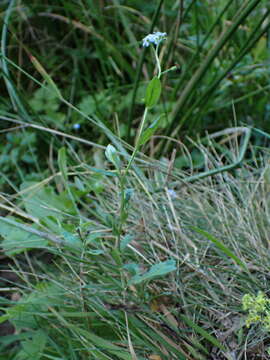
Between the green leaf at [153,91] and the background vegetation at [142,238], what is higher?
the green leaf at [153,91]

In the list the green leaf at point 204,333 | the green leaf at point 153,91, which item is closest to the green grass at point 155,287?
the green leaf at point 204,333

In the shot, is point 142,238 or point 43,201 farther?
point 43,201

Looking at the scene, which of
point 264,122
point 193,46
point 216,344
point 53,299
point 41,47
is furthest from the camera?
point 41,47

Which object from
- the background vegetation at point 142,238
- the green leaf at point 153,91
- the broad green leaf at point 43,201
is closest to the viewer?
the green leaf at point 153,91

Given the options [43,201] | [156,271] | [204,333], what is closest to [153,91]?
[156,271]

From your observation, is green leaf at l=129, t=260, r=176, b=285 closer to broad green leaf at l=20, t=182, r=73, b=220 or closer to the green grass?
the green grass

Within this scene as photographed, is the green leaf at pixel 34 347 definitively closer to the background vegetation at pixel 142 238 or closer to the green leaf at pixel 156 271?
the background vegetation at pixel 142 238

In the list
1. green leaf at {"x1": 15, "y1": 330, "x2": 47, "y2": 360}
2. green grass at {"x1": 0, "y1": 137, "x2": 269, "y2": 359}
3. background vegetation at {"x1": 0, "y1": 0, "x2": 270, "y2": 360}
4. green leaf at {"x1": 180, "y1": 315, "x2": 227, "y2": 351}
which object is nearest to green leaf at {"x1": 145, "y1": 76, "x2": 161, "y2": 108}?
background vegetation at {"x1": 0, "y1": 0, "x2": 270, "y2": 360}

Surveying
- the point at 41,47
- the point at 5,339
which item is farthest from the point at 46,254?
the point at 41,47

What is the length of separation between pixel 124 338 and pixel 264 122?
3.04ft

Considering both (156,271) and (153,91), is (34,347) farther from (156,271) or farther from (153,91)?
(153,91)

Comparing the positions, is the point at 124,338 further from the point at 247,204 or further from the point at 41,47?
the point at 41,47

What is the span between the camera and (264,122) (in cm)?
149

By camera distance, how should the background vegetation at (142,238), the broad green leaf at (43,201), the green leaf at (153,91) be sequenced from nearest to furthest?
the green leaf at (153,91), the background vegetation at (142,238), the broad green leaf at (43,201)
